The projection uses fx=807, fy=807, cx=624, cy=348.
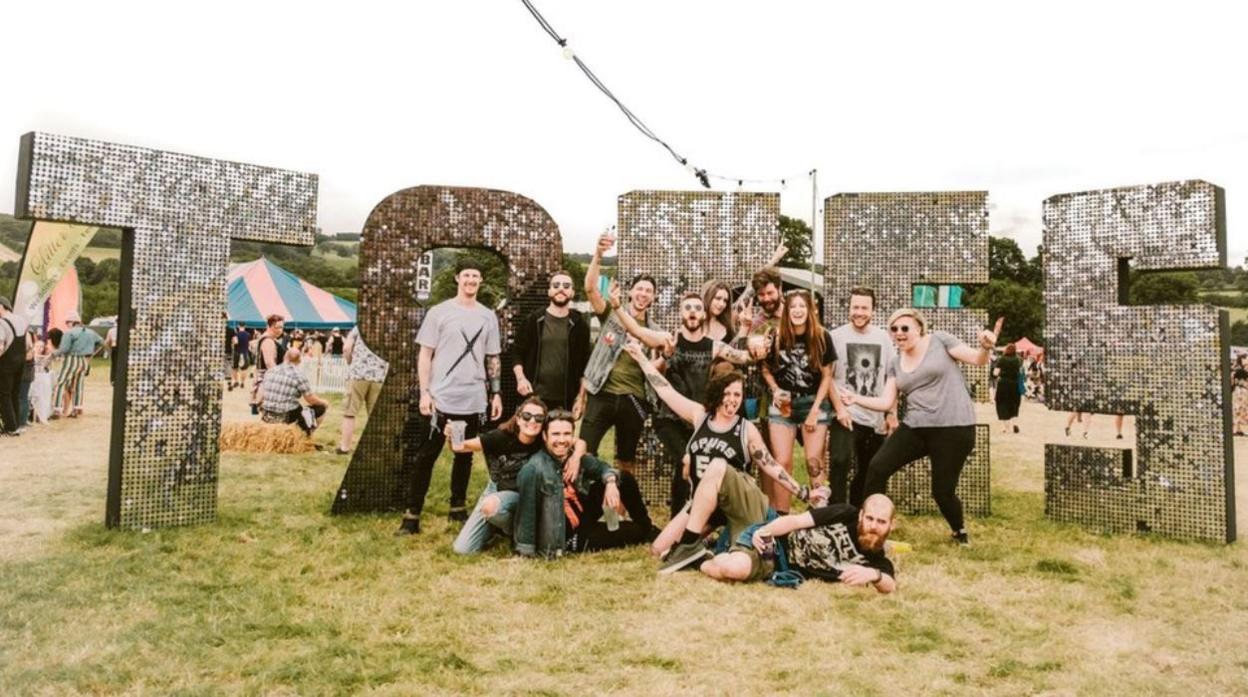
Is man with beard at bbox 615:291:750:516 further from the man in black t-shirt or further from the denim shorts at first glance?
the man in black t-shirt

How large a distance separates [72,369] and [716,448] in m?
11.9

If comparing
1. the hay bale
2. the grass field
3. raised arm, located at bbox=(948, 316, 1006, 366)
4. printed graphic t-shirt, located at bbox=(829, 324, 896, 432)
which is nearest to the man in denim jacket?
the grass field

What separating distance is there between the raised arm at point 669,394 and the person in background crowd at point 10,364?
9.35 metres

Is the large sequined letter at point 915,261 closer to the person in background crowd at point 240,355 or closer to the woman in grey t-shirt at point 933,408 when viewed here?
the woman in grey t-shirt at point 933,408

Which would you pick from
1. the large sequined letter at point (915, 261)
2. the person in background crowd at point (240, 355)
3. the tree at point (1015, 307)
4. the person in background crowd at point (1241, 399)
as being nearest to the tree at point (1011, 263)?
the tree at point (1015, 307)

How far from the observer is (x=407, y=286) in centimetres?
663

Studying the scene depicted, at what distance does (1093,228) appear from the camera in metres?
6.55

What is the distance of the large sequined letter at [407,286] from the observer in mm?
6469

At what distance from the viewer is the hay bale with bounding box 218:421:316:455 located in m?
9.58

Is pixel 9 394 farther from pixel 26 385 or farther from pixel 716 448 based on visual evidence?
pixel 716 448

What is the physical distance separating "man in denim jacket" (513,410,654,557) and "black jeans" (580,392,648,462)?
1.45ft

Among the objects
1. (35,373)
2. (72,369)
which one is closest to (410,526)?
(35,373)

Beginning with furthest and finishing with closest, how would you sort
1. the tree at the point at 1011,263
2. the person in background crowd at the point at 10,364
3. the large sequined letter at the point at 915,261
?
the tree at the point at 1011,263 → the person in background crowd at the point at 10,364 → the large sequined letter at the point at 915,261

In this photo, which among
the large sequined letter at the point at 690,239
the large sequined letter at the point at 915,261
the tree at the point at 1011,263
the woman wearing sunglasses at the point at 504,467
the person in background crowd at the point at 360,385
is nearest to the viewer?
the woman wearing sunglasses at the point at 504,467
